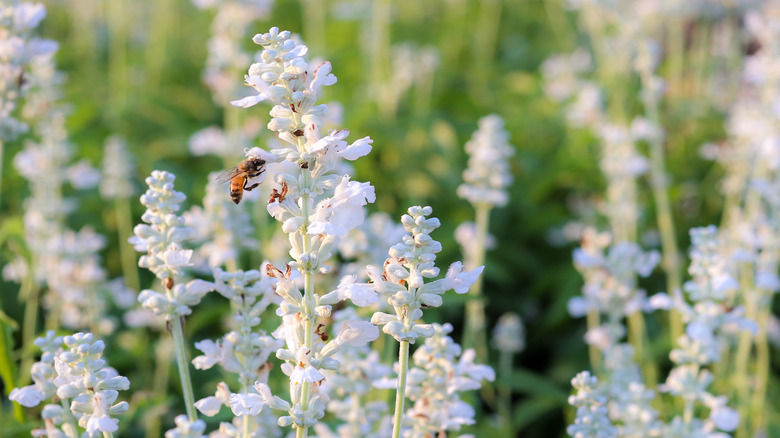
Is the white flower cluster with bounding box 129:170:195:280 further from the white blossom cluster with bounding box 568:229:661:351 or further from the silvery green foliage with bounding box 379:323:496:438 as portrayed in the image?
the white blossom cluster with bounding box 568:229:661:351

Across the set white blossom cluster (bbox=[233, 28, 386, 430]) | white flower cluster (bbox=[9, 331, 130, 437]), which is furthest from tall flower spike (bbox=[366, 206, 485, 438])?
white flower cluster (bbox=[9, 331, 130, 437])

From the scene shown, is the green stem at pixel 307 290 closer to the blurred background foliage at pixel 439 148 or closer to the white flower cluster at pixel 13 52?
the white flower cluster at pixel 13 52

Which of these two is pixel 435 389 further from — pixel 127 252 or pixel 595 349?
pixel 127 252

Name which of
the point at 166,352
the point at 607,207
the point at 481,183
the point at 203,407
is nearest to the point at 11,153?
the point at 166,352

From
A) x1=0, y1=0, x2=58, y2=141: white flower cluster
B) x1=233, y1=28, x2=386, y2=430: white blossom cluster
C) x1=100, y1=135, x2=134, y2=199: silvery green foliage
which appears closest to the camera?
x1=233, y1=28, x2=386, y2=430: white blossom cluster

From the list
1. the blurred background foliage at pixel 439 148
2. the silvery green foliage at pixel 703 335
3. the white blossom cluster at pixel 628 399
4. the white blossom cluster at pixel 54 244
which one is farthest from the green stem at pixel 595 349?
the white blossom cluster at pixel 54 244

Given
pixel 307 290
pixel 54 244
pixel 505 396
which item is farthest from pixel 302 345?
pixel 505 396
